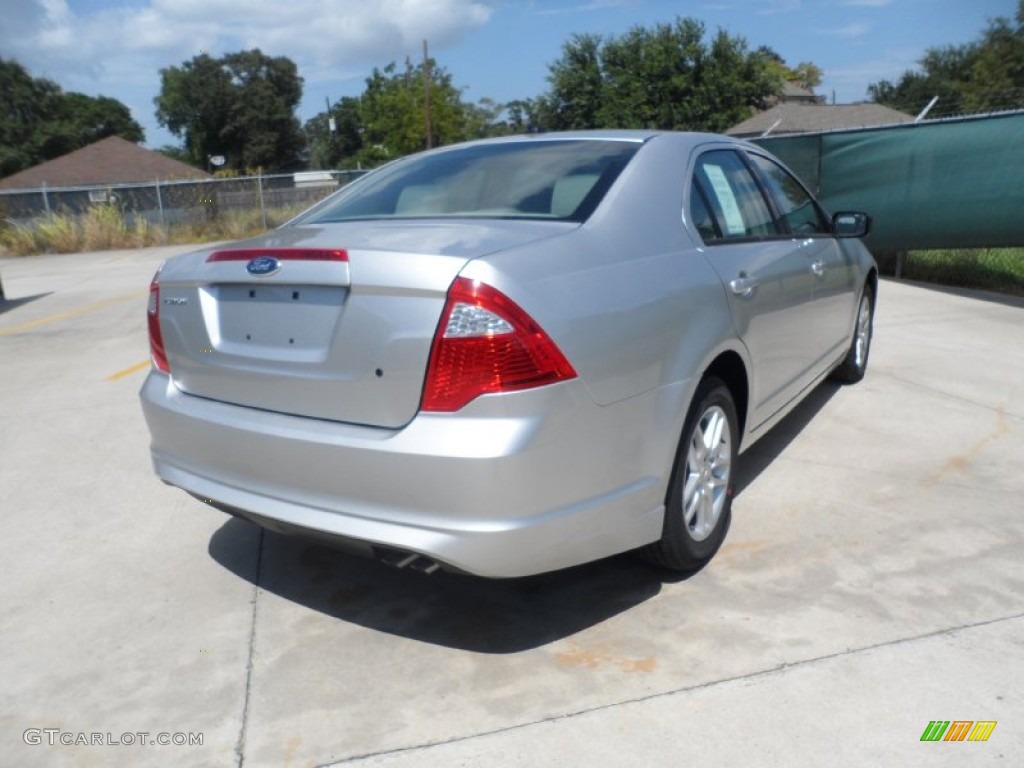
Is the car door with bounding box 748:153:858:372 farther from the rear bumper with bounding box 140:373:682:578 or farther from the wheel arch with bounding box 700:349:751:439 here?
the rear bumper with bounding box 140:373:682:578

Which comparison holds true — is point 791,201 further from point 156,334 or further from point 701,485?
point 156,334

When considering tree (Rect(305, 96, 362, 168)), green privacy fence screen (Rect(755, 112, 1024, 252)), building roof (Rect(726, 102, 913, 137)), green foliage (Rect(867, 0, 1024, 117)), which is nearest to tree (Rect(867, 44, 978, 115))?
green foliage (Rect(867, 0, 1024, 117))

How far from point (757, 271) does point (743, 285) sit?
9.6 inches

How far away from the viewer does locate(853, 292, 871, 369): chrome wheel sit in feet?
20.2

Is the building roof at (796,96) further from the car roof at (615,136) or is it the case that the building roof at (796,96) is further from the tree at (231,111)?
the car roof at (615,136)

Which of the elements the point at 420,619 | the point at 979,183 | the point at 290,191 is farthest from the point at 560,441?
the point at 290,191

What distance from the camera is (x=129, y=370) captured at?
739 centimetres

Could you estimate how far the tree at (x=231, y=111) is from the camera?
3137 inches

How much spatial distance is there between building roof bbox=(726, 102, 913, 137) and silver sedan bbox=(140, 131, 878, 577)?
127ft

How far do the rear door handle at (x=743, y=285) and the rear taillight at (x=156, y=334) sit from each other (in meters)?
2.15

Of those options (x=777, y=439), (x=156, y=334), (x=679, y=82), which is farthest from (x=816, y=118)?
(x=156, y=334)

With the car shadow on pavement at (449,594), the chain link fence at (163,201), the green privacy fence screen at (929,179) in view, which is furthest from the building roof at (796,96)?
the car shadow on pavement at (449,594)

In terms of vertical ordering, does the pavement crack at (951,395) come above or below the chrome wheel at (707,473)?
Result: below

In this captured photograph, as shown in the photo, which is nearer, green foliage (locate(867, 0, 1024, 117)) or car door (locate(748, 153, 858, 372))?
car door (locate(748, 153, 858, 372))
